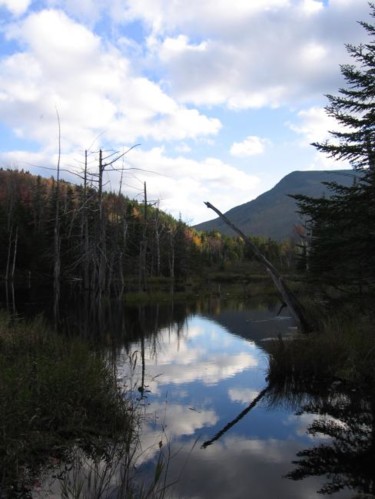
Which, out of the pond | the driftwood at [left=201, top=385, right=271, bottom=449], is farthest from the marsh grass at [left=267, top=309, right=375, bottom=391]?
the driftwood at [left=201, top=385, right=271, bottom=449]

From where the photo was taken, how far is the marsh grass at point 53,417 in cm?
518

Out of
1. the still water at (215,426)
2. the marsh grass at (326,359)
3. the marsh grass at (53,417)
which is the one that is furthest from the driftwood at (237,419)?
the marsh grass at (53,417)

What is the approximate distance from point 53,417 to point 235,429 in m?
3.22

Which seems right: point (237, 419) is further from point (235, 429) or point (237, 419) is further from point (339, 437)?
point (339, 437)

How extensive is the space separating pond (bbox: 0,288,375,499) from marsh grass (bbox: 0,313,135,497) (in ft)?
1.56

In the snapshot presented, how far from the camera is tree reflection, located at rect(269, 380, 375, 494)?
6056 mm

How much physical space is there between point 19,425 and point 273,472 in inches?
132

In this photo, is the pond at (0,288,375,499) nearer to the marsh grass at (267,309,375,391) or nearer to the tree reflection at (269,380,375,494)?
the tree reflection at (269,380,375,494)

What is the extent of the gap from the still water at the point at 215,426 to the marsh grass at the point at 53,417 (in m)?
0.63

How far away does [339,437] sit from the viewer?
24.4ft

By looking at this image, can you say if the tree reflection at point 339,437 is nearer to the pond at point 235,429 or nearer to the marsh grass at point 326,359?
the pond at point 235,429

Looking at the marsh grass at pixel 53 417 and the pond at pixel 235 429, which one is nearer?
the marsh grass at pixel 53 417

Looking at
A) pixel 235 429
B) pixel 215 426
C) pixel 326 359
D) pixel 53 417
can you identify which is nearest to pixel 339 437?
pixel 235 429

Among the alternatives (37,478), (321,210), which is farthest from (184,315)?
(37,478)
